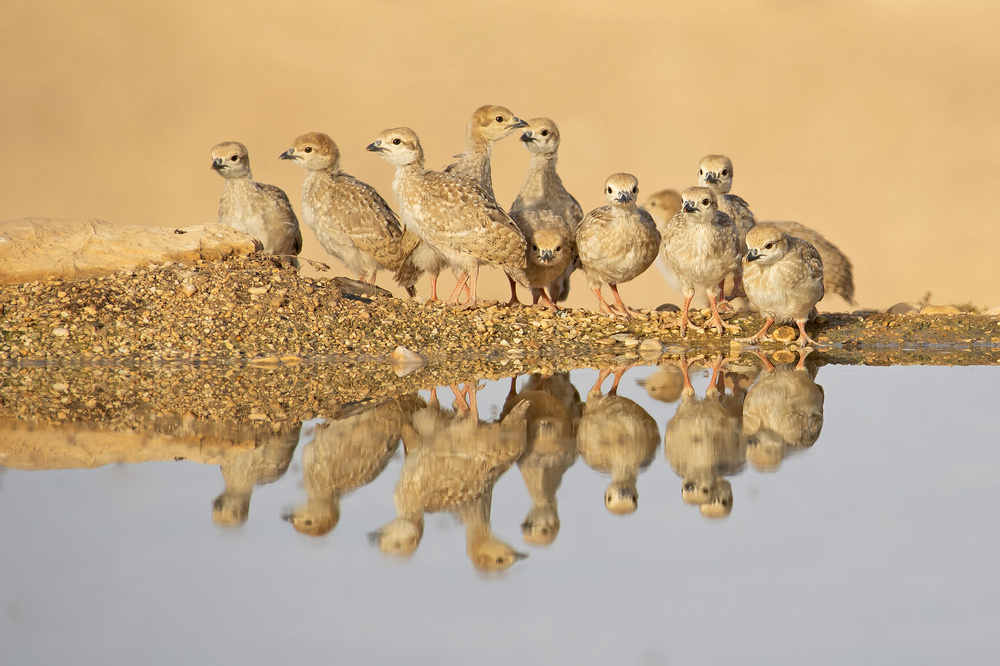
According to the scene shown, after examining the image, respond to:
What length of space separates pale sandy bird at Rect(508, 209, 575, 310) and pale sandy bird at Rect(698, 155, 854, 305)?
138cm

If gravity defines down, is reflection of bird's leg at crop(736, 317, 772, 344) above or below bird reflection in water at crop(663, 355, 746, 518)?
above

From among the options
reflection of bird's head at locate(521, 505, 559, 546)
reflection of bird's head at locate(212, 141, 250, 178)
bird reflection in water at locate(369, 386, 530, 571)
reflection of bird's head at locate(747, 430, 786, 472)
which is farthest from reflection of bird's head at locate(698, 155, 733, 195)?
reflection of bird's head at locate(521, 505, 559, 546)

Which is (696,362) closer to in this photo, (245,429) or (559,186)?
(559,186)

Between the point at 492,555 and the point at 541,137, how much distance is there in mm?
7111

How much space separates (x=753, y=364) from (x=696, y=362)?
46cm

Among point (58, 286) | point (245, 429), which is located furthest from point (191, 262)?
point (245, 429)

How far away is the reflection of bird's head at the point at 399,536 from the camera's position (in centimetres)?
385

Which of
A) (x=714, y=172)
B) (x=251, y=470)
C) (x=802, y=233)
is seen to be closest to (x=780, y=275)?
(x=714, y=172)

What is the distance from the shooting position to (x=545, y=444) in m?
5.34

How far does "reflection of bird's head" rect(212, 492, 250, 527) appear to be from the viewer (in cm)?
412

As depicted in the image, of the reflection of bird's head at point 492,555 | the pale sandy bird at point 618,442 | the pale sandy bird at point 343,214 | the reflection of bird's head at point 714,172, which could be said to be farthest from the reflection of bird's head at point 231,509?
the reflection of bird's head at point 714,172

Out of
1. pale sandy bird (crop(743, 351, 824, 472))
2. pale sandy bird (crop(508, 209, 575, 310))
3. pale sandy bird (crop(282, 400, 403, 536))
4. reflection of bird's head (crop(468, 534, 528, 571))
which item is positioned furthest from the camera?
pale sandy bird (crop(508, 209, 575, 310))

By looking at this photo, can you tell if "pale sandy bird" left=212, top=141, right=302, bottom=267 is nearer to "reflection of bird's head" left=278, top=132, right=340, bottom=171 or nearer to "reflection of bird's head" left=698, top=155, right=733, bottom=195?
"reflection of bird's head" left=278, top=132, right=340, bottom=171

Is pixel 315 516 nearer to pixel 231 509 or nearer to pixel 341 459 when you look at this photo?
pixel 231 509
